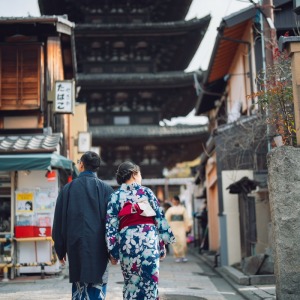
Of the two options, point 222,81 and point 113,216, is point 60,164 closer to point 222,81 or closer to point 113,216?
point 113,216

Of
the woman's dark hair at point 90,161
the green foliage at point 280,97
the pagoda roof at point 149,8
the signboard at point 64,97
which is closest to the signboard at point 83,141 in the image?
the signboard at point 64,97

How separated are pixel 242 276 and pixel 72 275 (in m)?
5.32

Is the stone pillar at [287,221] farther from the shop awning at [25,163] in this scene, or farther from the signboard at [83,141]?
the signboard at [83,141]

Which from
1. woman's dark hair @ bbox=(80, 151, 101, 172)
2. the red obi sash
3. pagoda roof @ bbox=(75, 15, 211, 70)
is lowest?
the red obi sash

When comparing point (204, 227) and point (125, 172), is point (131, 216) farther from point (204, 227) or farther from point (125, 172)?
point (204, 227)

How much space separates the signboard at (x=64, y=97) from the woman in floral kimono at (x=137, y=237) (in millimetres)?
7488

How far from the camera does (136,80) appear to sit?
2500cm

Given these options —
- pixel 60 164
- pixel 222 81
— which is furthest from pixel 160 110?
pixel 60 164

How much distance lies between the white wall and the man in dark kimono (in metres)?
8.39

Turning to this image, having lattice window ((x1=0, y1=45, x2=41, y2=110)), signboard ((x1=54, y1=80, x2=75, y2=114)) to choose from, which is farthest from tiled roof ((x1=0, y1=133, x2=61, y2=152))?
lattice window ((x1=0, y1=45, x2=41, y2=110))

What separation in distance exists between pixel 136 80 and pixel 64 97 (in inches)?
498

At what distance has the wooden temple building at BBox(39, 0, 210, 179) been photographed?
982 inches

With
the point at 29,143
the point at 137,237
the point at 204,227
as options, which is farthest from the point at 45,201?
the point at 204,227

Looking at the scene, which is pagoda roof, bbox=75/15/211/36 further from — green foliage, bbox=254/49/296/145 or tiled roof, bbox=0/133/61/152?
green foliage, bbox=254/49/296/145
